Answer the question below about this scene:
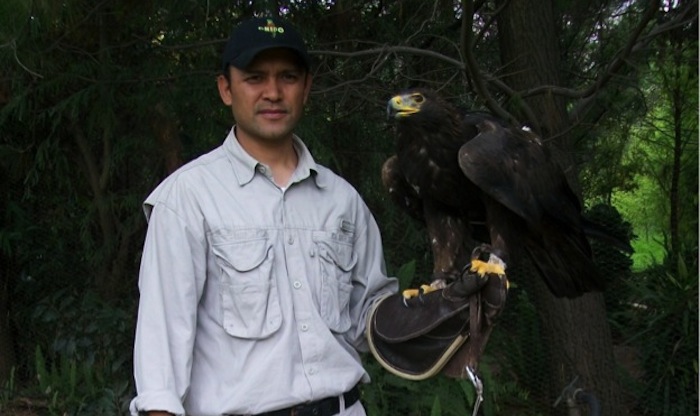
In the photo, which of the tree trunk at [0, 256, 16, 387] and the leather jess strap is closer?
the leather jess strap

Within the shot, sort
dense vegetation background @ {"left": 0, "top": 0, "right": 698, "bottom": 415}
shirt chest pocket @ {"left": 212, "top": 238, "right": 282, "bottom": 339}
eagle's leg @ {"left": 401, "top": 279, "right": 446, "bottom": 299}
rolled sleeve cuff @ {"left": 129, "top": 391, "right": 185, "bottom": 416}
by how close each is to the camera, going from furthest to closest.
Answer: dense vegetation background @ {"left": 0, "top": 0, "right": 698, "bottom": 415} → eagle's leg @ {"left": 401, "top": 279, "right": 446, "bottom": 299} → shirt chest pocket @ {"left": 212, "top": 238, "right": 282, "bottom": 339} → rolled sleeve cuff @ {"left": 129, "top": 391, "right": 185, "bottom": 416}

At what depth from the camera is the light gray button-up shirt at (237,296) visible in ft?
6.31

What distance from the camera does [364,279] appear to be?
2273mm

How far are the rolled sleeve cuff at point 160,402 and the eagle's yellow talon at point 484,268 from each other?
0.86 m

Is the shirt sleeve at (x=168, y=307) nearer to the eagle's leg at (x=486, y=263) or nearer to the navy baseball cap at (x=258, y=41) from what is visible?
the navy baseball cap at (x=258, y=41)

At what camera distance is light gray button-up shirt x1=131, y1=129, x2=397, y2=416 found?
1922 mm

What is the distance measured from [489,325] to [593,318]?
264 centimetres

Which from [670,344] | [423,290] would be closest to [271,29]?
[423,290]

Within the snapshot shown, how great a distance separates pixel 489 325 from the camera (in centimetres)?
220

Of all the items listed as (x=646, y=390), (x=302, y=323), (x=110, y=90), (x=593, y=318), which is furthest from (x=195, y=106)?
(x=646, y=390)

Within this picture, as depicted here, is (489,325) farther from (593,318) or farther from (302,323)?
(593,318)

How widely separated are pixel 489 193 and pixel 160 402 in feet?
3.67

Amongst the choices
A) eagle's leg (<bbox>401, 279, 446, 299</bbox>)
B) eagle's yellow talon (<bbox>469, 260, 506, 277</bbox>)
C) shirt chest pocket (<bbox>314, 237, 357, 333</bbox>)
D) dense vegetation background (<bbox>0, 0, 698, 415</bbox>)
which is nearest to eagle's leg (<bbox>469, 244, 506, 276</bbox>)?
eagle's yellow talon (<bbox>469, 260, 506, 277</bbox>)

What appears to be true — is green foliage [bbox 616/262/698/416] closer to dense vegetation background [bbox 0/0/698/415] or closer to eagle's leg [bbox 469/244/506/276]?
dense vegetation background [bbox 0/0/698/415]
